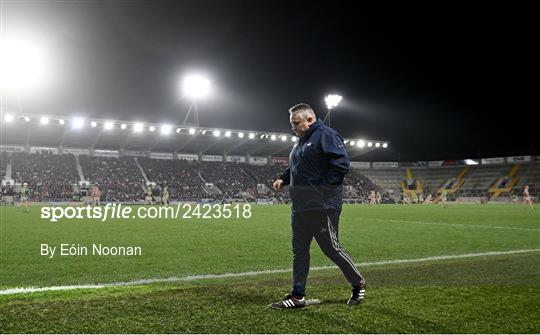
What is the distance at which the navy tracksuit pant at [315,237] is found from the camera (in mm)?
4789

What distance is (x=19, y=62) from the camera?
4475cm

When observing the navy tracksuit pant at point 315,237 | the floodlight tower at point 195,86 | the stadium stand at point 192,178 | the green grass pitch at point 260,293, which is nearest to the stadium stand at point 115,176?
the stadium stand at point 192,178

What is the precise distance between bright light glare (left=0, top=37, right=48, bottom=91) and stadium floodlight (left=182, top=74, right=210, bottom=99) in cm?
1621

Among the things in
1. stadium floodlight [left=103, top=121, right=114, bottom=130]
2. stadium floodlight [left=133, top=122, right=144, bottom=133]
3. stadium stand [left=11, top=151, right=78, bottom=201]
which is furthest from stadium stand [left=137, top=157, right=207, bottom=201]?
stadium stand [left=11, top=151, right=78, bottom=201]

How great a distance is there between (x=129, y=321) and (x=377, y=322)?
2290 mm

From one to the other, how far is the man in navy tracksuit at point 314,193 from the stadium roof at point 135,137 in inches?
1863

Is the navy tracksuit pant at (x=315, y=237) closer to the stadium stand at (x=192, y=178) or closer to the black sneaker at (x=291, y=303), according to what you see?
the black sneaker at (x=291, y=303)

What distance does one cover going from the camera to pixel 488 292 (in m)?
5.63

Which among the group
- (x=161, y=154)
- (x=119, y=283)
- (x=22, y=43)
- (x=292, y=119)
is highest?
(x=22, y=43)

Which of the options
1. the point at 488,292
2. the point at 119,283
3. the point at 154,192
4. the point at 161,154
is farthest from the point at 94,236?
the point at 161,154

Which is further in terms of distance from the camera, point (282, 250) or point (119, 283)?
point (282, 250)

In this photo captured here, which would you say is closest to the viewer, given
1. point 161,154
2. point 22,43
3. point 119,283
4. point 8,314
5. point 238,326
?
point 238,326

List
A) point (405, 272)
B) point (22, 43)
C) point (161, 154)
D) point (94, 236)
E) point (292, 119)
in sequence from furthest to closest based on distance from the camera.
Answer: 1. point (161, 154)
2. point (22, 43)
3. point (94, 236)
4. point (405, 272)
5. point (292, 119)

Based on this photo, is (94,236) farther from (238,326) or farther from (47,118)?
(47,118)
